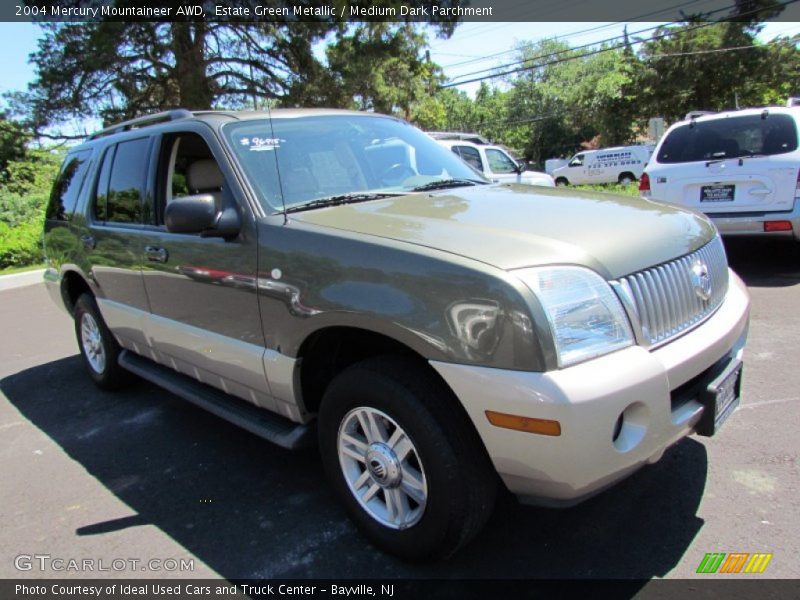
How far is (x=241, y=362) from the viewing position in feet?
10.0

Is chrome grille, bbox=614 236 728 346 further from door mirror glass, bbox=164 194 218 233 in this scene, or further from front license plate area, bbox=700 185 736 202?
front license plate area, bbox=700 185 736 202

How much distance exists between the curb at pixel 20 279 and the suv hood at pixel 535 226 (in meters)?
10.5

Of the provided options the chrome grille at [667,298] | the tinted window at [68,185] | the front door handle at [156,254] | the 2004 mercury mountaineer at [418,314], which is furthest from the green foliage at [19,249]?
the chrome grille at [667,298]

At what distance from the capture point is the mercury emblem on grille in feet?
8.52

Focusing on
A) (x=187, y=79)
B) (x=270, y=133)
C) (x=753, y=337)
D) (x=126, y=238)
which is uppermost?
(x=187, y=79)

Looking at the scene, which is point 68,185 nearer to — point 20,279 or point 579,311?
point 579,311

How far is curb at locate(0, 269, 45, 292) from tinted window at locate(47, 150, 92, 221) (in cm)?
688

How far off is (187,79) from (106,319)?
1561 cm

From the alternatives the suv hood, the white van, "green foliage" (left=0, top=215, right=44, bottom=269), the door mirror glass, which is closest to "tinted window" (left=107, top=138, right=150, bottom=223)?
the door mirror glass

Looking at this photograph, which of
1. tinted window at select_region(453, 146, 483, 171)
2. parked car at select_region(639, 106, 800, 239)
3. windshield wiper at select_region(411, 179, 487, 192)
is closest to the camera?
windshield wiper at select_region(411, 179, 487, 192)

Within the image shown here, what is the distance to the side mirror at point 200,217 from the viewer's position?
2822mm

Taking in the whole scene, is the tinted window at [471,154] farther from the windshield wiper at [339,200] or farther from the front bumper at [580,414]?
the front bumper at [580,414]

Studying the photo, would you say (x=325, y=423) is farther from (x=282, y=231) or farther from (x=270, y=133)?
(x=270, y=133)

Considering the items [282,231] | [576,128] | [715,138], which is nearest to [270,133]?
[282,231]
